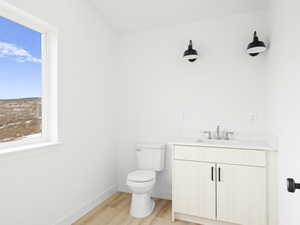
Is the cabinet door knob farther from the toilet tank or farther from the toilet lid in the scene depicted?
the toilet tank

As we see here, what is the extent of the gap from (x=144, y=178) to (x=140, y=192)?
164 millimetres

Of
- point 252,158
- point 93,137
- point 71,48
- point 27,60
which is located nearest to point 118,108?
point 93,137

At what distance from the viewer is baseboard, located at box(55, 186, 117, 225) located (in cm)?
206

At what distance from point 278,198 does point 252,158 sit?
16.3 inches

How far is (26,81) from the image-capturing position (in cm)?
184

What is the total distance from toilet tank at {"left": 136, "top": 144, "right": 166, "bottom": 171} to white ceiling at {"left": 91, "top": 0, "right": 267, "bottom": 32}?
174cm

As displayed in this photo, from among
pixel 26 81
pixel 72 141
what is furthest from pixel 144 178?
pixel 26 81

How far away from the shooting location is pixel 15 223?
1.57m

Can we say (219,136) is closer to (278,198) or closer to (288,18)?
(278,198)

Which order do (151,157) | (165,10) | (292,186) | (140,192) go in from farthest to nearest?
(151,157) → (165,10) → (140,192) → (292,186)

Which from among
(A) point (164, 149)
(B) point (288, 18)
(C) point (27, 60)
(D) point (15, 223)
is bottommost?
(D) point (15, 223)

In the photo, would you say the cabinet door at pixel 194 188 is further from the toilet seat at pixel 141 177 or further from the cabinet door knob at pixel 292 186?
the cabinet door knob at pixel 292 186

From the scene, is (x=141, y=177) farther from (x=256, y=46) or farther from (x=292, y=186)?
(x=256, y=46)

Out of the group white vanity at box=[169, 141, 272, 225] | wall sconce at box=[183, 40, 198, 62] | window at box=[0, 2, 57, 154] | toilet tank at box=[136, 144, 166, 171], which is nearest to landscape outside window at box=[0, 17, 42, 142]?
window at box=[0, 2, 57, 154]
